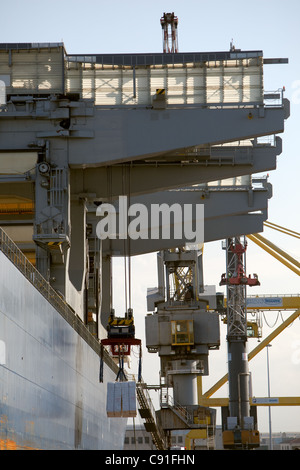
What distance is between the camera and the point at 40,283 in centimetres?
2838

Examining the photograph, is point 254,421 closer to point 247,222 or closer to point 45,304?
point 247,222

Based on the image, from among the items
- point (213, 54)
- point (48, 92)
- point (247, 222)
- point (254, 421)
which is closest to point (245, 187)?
point (247, 222)

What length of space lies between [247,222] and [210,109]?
13445 millimetres

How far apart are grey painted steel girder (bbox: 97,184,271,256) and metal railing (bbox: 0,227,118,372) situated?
22.1 feet

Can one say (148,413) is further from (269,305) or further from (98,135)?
(269,305)

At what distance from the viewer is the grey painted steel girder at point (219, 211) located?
43.6 m

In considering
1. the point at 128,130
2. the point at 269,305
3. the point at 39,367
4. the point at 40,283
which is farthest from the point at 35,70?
the point at 269,305

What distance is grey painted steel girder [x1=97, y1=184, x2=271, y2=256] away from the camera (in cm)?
4363

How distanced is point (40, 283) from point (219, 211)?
16.9 meters

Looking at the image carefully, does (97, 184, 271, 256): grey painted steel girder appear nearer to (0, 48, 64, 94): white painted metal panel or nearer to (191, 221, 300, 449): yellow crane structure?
(0, 48, 64, 94): white painted metal panel

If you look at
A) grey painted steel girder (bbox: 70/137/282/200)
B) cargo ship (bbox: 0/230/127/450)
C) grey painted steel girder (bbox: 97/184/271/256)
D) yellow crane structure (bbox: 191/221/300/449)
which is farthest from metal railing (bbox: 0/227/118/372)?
yellow crane structure (bbox: 191/221/300/449)

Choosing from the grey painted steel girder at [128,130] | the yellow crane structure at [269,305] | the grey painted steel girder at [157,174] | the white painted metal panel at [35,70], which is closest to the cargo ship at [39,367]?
the grey painted steel girder at [157,174]

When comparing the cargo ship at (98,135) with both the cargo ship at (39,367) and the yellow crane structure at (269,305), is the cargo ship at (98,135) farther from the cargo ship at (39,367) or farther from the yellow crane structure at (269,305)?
the yellow crane structure at (269,305)

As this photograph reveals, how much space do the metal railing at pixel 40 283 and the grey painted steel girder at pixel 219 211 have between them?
22.1ft
